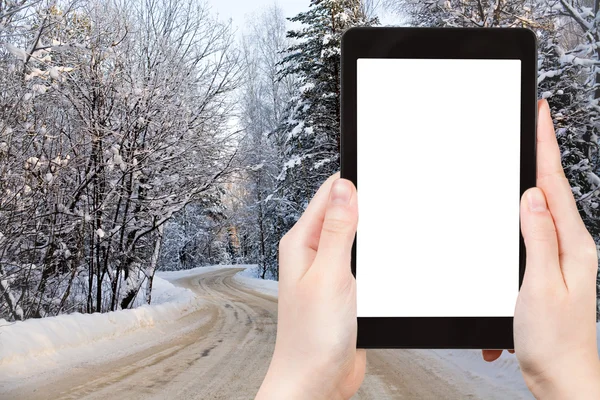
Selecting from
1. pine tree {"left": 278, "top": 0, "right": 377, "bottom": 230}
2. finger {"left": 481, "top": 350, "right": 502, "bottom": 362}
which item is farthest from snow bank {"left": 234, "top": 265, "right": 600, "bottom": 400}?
pine tree {"left": 278, "top": 0, "right": 377, "bottom": 230}

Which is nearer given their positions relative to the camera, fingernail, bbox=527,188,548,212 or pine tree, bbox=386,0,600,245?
fingernail, bbox=527,188,548,212

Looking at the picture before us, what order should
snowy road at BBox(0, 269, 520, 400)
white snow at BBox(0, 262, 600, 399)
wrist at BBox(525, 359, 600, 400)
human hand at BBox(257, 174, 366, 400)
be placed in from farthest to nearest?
white snow at BBox(0, 262, 600, 399)
snowy road at BBox(0, 269, 520, 400)
human hand at BBox(257, 174, 366, 400)
wrist at BBox(525, 359, 600, 400)

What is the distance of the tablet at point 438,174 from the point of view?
1.52 metres

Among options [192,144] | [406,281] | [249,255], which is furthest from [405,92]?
[249,255]

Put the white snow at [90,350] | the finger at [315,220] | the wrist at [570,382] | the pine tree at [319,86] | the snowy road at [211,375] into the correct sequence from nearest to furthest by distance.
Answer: the wrist at [570,382] → the finger at [315,220] → the snowy road at [211,375] → the white snow at [90,350] → the pine tree at [319,86]

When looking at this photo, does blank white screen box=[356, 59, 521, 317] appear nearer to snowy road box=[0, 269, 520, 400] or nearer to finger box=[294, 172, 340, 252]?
finger box=[294, 172, 340, 252]

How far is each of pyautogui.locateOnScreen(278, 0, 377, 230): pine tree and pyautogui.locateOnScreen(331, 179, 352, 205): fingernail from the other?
16.3 m

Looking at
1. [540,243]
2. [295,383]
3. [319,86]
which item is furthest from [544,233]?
[319,86]

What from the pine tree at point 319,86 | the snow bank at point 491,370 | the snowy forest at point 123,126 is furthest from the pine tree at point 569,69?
the pine tree at point 319,86

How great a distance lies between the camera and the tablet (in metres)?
1.52

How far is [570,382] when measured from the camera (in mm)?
1229

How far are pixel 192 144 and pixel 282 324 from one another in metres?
12.8

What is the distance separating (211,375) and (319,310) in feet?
21.5

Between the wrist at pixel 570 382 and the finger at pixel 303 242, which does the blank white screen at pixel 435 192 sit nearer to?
the finger at pixel 303 242
